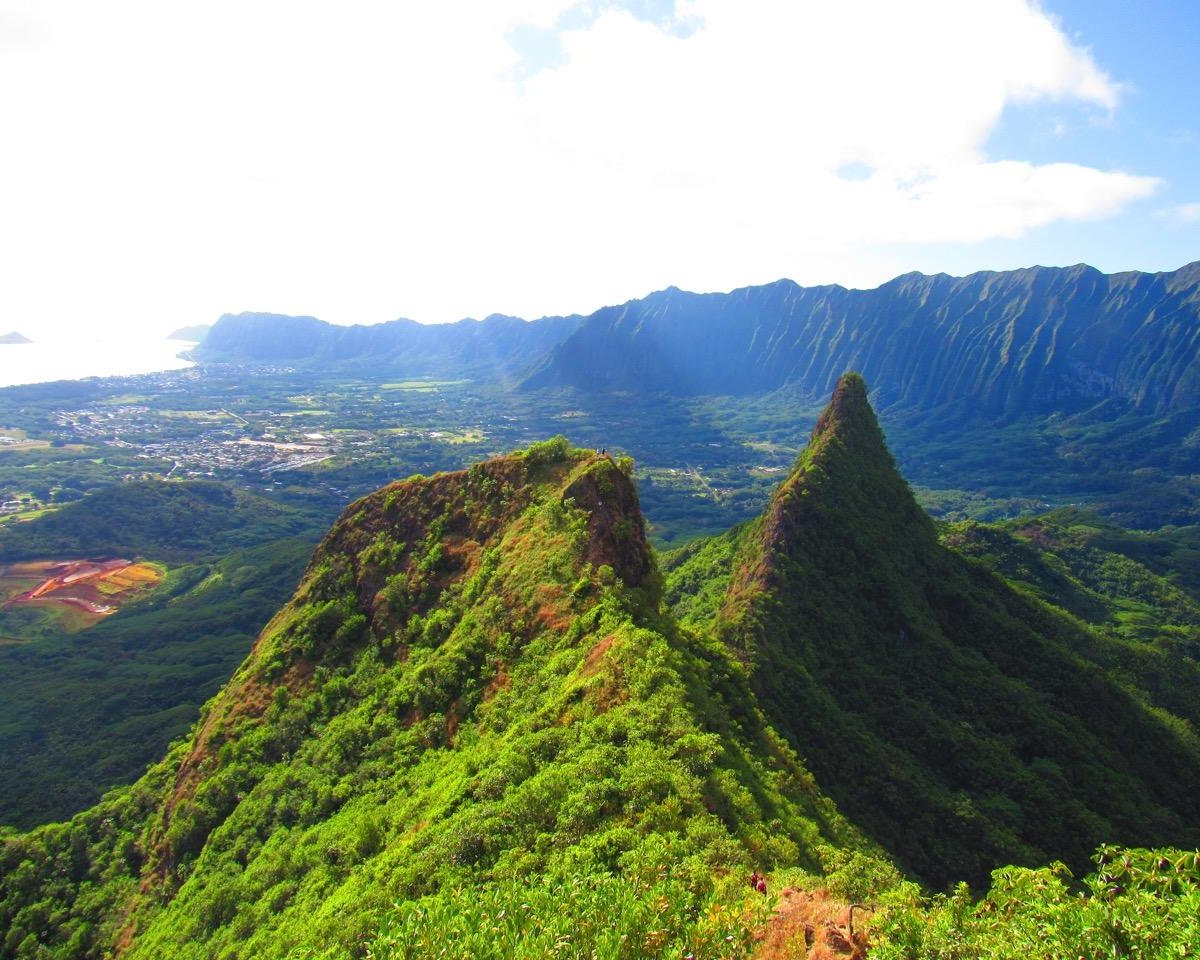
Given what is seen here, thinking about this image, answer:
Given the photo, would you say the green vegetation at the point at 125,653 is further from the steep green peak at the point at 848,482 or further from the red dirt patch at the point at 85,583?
the steep green peak at the point at 848,482

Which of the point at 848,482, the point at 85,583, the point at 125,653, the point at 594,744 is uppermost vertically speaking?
the point at 848,482

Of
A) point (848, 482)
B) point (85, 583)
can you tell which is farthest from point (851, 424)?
point (85, 583)

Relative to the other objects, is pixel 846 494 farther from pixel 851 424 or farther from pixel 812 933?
pixel 812 933

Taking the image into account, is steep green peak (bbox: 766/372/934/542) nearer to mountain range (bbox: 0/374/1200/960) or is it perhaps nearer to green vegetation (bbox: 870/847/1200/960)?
mountain range (bbox: 0/374/1200/960)

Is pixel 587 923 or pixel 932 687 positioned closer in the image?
pixel 587 923

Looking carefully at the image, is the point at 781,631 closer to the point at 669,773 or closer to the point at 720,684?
the point at 720,684

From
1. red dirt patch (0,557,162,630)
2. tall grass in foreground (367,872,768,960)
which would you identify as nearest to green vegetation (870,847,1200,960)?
tall grass in foreground (367,872,768,960)
